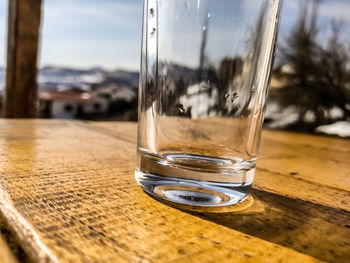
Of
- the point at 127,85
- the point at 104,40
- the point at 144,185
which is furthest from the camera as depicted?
the point at 104,40

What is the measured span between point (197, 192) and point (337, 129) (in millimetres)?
2029

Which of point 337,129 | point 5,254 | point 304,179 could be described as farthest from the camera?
point 337,129

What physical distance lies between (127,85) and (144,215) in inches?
116

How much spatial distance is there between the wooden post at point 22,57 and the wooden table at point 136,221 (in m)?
1.25

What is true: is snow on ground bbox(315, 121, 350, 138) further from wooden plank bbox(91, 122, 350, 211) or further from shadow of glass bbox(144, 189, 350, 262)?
shadow of glass bbox(144, 189, 350, 262)

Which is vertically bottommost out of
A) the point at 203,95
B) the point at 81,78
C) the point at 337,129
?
the point at 337,129

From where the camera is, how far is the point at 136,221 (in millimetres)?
187


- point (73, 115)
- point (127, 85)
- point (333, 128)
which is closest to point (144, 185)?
point (333, 128)

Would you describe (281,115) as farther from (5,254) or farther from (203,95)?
(5,254)

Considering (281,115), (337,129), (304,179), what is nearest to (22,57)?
(304,179)

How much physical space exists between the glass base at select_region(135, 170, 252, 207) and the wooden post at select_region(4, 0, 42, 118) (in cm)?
139

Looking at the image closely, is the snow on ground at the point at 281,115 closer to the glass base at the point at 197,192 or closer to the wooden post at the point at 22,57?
the wooden post at the point at 22,57

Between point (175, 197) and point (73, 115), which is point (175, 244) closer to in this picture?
point (175, 197)

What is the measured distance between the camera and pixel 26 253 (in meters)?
0.14
